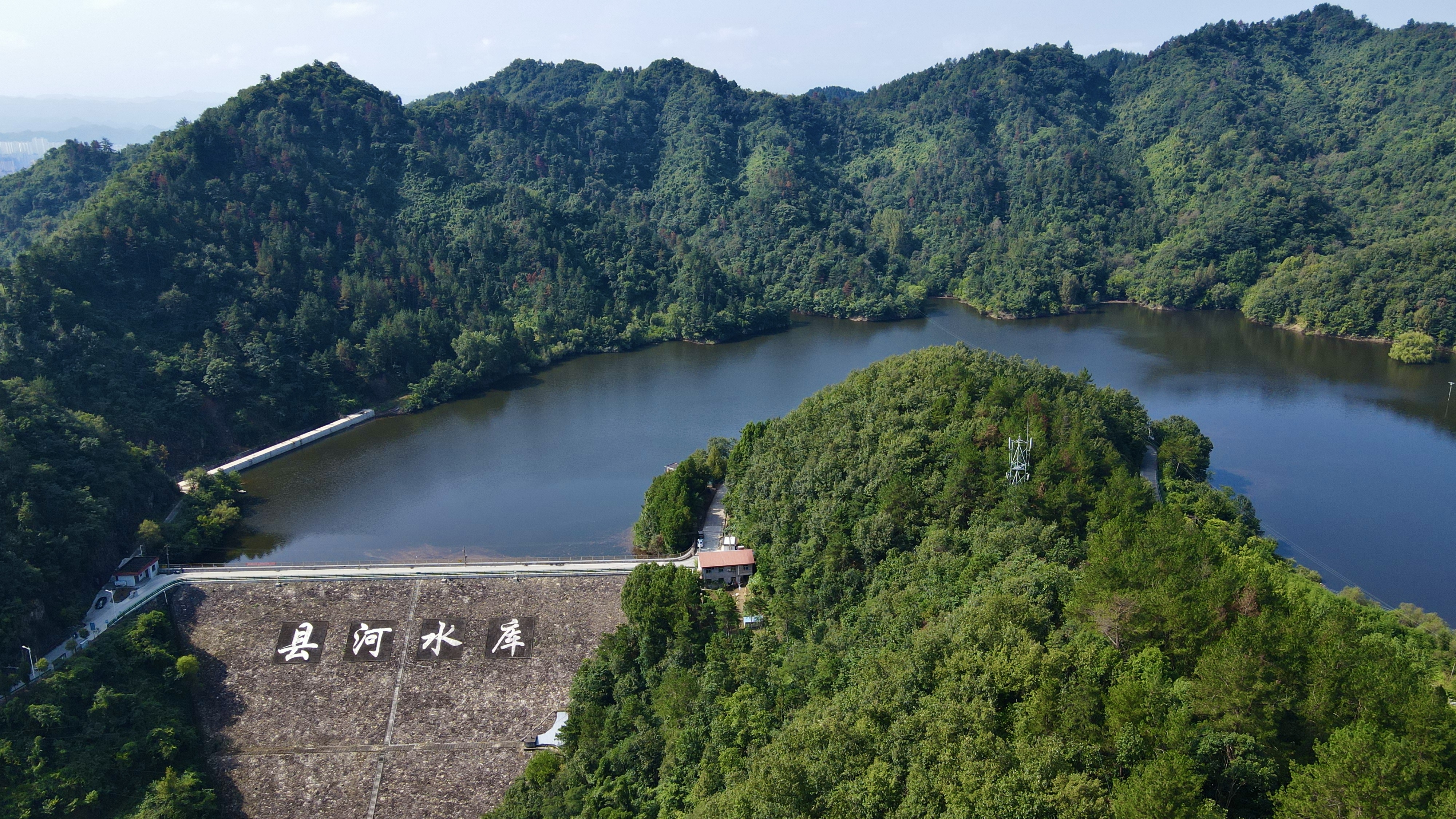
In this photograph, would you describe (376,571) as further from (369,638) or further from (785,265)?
(785,265)

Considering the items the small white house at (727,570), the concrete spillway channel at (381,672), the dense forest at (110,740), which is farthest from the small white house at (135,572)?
the small white house at (727,570)

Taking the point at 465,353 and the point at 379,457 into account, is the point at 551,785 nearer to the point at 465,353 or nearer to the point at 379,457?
the point at 379,457

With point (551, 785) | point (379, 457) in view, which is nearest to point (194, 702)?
point (551, 785)

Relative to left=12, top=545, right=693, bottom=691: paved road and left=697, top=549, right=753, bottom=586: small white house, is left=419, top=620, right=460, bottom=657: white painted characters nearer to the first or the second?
left=12, top=545, right=693, bottom=691: paved road

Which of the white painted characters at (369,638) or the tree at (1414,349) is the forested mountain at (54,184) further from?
the tree at (1414,349)

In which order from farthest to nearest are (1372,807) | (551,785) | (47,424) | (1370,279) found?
(1370,279)
(47,424)
(551,785)
(1372,807)
